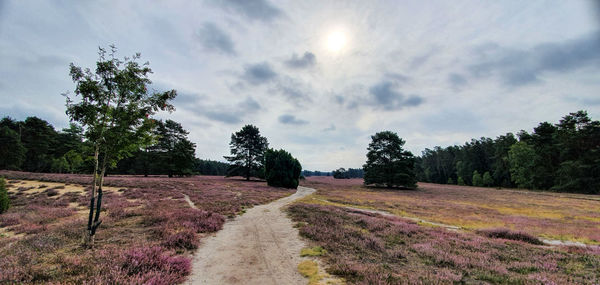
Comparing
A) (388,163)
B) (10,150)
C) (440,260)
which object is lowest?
(440,260)

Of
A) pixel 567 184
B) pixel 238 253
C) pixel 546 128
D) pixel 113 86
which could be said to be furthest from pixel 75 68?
pixel 546 128

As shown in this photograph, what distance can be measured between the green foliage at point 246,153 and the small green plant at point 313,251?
5469 centimetres

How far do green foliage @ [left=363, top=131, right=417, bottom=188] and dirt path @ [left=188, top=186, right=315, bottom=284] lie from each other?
55.4 m

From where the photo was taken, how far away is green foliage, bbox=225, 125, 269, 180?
62594 mm

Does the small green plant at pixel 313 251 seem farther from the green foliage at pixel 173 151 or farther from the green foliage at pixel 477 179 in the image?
the green foliage at pixel 477 179

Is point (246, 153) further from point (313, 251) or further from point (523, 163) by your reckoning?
point (523, 163)

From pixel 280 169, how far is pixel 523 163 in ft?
255

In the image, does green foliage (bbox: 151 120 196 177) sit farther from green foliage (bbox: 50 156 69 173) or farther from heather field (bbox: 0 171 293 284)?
heather field (bbox: 0 171 293 284)

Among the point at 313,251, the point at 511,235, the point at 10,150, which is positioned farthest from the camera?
the point at 10,150

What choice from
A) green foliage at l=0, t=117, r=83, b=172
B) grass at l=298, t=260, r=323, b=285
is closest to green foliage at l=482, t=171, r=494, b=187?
grass at l=298, t=260, r=323, b=285

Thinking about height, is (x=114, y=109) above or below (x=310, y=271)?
above

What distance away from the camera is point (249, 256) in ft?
26.7

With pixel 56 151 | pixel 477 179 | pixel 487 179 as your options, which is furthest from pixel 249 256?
pixel 477 179

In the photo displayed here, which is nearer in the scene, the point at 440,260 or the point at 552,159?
the point at 440,260
